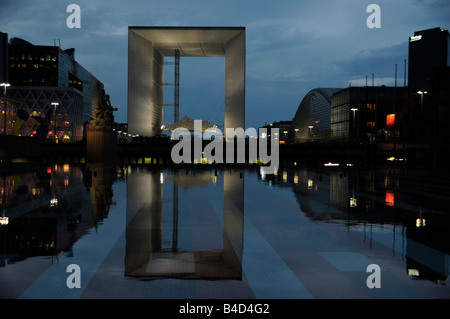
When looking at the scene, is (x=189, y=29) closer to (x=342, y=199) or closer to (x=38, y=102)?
(x=38, y=102)

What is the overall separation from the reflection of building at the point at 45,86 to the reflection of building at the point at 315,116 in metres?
80.4

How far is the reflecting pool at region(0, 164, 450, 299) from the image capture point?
643cm

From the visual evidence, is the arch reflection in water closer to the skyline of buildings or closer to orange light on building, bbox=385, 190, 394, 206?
orange light on building, bbox=385, 190, 394, 206

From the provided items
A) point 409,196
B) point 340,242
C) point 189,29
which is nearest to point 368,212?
point 340,242

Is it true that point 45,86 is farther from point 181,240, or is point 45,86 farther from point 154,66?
point 181,240

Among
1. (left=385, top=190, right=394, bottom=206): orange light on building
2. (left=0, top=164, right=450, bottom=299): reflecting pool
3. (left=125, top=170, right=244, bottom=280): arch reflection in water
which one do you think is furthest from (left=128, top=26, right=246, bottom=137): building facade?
(left=0, top=164, right=450, bottom=299): reflecting pool

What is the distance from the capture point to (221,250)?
9047 mm

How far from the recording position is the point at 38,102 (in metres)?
146

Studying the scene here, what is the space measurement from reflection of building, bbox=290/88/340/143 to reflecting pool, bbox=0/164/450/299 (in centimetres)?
12639

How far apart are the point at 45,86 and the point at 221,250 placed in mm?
161407

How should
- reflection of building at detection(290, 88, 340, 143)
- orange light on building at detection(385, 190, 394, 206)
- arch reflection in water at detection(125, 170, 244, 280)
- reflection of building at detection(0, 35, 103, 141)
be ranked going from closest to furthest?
1. arch reflection in water at detection(125, 170, 244, 280)
2. orange light on building at detection(385, 190, 394, 206)
3. reflection of building at detection(0, 35, 103, 141)
4. reflection of building at detection(290, 88, 340, 143)

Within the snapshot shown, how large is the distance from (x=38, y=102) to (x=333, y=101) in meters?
98.4

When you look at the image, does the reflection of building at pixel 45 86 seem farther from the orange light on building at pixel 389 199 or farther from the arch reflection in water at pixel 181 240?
the arch reflection in water at pixel 181 240

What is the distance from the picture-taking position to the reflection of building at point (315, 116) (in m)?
151
